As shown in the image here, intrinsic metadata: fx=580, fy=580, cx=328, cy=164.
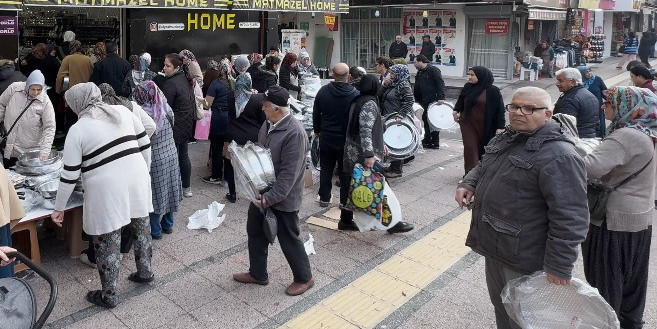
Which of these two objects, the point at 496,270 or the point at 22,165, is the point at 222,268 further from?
the point at 496,270

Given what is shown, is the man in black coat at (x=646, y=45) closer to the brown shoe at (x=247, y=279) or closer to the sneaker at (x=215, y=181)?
the sneaker at (x=215, y=181)

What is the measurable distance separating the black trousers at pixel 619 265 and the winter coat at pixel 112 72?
6878mm

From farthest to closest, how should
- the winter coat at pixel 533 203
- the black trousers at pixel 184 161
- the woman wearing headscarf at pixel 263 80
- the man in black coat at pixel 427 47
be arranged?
the man in black coat at pixel 427 47
the woman wearing headscarf at pixel 263 80
the black trousers at pixel 184 161
the winter coat at pixel 533 203

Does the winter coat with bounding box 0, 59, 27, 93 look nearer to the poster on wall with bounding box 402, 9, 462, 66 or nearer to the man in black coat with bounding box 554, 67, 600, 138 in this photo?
the man in black coat with bounding box 554, 67, 600, 138

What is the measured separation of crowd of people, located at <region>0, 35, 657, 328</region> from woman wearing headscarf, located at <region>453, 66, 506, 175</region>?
17 mm

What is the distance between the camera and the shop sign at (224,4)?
7.29m

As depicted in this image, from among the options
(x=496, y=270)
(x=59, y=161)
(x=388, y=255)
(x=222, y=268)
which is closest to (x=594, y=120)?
(x=388, y=255)

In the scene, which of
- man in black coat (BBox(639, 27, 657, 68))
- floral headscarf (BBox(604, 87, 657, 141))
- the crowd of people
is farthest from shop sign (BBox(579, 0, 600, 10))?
floral headscarf (BBox(604, 87, 657, 141))

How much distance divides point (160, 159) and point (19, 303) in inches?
104

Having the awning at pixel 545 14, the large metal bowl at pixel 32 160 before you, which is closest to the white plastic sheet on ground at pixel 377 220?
the large metal bowl at pixel 32 160

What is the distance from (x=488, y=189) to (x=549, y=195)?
35cm

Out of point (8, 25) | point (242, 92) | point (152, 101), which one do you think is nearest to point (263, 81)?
point (242, 92)

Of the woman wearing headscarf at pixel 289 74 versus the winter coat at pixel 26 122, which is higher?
the woman wearing headscarf at pixel 289 74

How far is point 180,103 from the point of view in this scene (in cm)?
636
